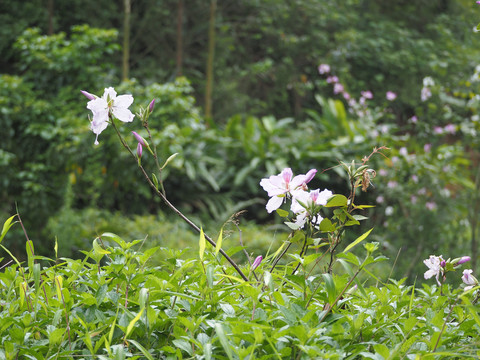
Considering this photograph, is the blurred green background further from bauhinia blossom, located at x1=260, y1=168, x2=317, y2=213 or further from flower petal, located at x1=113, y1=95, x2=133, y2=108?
flower petal, located at x1=113, y1=95, x2=133, y2=108

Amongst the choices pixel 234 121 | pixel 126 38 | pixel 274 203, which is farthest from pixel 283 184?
pixel 126 38

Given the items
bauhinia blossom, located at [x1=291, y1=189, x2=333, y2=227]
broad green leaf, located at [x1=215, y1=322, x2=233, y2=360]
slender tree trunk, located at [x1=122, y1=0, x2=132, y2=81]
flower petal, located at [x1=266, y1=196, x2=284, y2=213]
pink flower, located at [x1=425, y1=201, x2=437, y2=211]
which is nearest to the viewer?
broad green leaf, located at [x1=215, y1=322, x2=233, y2=360]

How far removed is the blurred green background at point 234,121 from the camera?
4.32m

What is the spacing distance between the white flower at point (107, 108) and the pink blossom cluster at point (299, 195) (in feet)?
1.06

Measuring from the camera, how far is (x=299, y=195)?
3.10ft

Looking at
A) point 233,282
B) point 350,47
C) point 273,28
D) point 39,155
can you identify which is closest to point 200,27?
point 273,28

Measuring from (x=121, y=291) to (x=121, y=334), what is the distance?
144 mm

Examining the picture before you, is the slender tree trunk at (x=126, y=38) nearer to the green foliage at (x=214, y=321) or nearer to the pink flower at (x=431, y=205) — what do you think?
the pink flower at (x=431, y=205)

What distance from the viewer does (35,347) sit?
0.82 m

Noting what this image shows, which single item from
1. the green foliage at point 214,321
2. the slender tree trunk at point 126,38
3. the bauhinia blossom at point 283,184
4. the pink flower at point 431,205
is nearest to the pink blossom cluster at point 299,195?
the bauhinia blossom at point 283,184

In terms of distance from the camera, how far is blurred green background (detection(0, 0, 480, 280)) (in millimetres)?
4316

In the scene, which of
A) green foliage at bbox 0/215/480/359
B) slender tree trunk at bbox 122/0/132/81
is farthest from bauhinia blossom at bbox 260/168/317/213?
slender tree trunk at bbox 122/0/132/81

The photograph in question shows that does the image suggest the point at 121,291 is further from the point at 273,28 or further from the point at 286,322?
the point at 273,28

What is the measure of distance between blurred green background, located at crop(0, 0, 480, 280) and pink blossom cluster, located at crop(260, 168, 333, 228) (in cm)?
28
